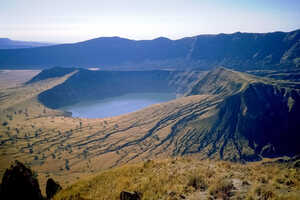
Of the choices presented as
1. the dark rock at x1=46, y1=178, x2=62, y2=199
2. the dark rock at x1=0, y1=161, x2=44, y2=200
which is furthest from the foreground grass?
the dark rock at x1=46, y1=178, x2=62, y2=199

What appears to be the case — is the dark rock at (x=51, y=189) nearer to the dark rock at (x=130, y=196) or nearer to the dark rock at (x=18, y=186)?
the dark rock at (x=18, y=186)

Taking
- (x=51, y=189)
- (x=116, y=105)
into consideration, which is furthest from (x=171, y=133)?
(x=116, y=105)

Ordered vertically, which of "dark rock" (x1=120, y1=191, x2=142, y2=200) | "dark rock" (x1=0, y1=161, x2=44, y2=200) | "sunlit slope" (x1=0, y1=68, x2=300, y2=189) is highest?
"dark rock" (x1=120, y1=191, x2=142, y2=200)

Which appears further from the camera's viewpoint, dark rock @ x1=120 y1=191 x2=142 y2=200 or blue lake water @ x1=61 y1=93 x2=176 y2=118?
blue lake water @ x1=61 y1=93 x2=176 y2=118

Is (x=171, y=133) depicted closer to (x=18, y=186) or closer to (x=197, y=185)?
(x=197, y=185)

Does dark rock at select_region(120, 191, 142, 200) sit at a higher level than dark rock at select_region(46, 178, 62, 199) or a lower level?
higher

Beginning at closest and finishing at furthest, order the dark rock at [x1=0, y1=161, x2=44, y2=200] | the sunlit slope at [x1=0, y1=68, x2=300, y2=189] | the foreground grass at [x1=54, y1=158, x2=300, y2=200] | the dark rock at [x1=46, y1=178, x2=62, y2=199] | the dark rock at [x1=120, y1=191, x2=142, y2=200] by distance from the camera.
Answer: the foreground grass at [x1=54, y1=158, x2=300, y2=200], the dark rock at [x1=120, y1=191, x2=142, y2=200], the dark rock at [x1=0, y1=161, x2=44, y2=200], the dark rock at [x1=46, y1=178, x2=62, y2=199], the sunlit slope at [x1=0, y1=68, x2=300, y2=189]

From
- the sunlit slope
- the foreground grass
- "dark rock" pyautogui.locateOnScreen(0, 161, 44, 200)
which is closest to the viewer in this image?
the foreground grass

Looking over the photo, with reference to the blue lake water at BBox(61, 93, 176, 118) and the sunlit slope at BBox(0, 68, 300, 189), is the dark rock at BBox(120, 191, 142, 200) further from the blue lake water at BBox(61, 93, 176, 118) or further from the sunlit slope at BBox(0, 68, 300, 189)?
the blue lake water at BBox(61, 93, 176, 118)
